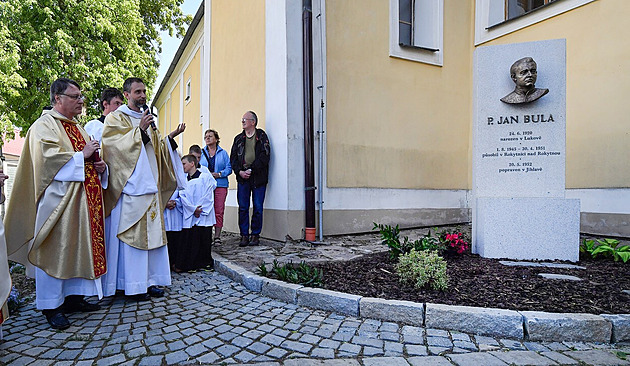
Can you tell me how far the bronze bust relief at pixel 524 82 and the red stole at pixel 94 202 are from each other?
4.99m

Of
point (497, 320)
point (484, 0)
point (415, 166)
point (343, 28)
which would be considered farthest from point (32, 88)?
point (497, 320)

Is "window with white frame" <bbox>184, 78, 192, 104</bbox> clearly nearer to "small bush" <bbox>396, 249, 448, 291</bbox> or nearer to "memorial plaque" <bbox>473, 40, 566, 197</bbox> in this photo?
"memorial plaque" <bbox>473, 40, 566, 197</bbox>

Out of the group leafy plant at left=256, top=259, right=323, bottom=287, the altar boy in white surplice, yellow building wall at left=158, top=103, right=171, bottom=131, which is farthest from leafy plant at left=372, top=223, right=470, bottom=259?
yellow building wall at left=158, top=103, right=171, bottom=131

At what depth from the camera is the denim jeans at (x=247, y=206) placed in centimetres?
639

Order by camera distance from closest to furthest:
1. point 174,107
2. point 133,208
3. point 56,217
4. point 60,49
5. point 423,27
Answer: point 56,217 < point 133,208 < point 423,27 < point 60,49 < point 174,107

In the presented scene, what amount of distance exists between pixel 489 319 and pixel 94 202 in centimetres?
353

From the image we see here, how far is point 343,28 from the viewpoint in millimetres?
7051

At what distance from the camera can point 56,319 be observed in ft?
10.3

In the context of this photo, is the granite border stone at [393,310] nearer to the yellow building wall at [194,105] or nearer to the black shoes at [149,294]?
the black shoes at [149,294]

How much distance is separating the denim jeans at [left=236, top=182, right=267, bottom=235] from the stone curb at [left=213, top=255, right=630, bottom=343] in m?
3.03

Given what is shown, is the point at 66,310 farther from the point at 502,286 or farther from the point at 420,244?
the point at 502,286

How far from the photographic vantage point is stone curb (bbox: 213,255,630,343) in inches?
110

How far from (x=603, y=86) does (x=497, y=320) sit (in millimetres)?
6076

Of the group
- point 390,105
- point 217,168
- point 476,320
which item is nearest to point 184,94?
point 217,168
